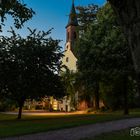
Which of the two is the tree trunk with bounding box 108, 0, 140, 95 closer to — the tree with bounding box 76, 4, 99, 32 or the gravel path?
the gravel path

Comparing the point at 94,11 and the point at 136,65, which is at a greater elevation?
the point at 94,11

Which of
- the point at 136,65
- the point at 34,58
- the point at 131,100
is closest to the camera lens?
the point at 136,65

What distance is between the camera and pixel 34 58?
1432 inches

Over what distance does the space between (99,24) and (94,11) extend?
2475 centimetres

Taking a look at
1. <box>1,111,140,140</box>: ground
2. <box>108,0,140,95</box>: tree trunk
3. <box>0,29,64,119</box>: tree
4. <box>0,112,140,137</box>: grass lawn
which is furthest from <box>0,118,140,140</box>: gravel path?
<box>0,29,64,119</box>: tree

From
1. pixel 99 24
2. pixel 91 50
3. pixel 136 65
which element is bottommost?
pixel 136 65

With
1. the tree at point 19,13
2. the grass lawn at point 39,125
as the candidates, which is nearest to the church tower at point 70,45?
the grass lawn at point 39,125

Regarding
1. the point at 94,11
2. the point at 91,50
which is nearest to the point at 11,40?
the point at 91,50

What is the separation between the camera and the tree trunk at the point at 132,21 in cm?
485

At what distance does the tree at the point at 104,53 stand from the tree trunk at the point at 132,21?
1244 inches

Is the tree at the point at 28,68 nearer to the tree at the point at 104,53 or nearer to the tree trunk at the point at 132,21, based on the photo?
the tree at the point at 104,53

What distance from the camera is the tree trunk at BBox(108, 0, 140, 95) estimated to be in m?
4.85

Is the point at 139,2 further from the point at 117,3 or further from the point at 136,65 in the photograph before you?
the point at 136,65

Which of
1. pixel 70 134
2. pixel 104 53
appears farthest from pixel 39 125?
pixel 104 53
